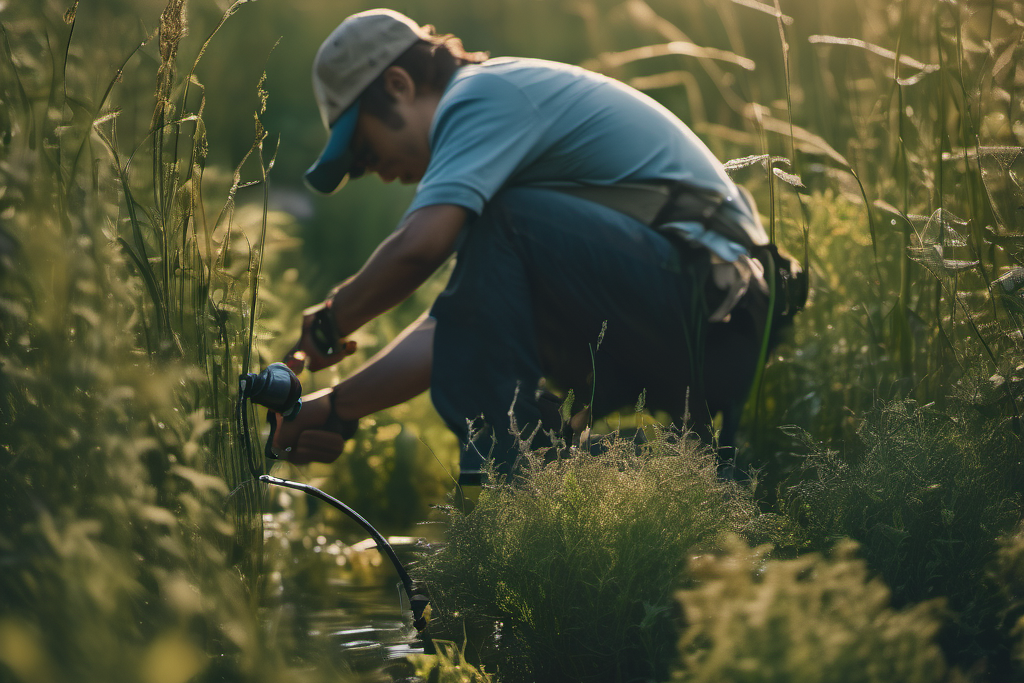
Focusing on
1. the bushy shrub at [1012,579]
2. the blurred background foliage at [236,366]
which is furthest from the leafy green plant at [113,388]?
the bushy shrub at [1012,579]

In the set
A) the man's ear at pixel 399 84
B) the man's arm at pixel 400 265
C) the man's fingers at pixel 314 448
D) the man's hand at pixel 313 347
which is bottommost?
the man's fingers at pixel 314 448

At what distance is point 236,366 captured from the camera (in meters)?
1.70

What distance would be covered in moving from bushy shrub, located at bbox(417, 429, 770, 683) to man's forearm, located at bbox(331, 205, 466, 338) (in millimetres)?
709

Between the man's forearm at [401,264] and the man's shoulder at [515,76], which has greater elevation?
the man's shoulder at [515,76]

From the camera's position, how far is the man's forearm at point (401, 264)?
1943 millimetres

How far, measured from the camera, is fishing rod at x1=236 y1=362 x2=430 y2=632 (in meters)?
1.59

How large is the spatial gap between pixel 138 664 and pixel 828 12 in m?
2.92

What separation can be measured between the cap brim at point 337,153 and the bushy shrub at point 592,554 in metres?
1.29

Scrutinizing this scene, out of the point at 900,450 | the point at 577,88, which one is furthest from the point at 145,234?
the point at 900,450

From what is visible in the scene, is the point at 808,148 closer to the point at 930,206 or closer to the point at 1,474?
the point at 930,206

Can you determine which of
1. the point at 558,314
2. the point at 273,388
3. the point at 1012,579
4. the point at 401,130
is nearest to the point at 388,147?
the point at 401,130

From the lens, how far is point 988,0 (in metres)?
1.72

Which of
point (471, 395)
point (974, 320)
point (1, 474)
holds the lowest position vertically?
point (471, 395)

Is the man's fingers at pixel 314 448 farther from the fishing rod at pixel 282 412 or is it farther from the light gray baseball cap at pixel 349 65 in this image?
the light gray baseball cap at pixel 349 65
